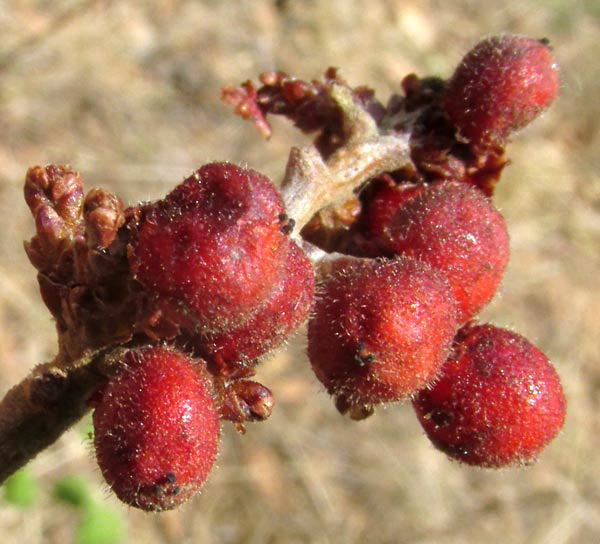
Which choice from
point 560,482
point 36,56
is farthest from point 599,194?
point 36,56

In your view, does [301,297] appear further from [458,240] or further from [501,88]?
[501,88]

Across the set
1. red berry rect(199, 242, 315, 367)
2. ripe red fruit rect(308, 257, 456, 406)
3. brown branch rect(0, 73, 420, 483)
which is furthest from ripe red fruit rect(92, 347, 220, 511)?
ripe red fruit rect(308, 257, 456, 406)

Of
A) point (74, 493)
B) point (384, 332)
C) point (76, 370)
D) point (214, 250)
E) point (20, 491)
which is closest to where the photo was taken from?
point (214, 250)

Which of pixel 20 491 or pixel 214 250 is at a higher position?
pixel 214 250

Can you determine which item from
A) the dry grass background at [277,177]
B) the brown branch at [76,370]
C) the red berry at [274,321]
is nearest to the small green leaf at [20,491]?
the dry grass background at [277,177]

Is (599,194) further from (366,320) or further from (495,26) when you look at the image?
(366,320)

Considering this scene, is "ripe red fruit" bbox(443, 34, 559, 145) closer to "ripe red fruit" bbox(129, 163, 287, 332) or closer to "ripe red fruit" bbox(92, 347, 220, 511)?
"ripe red fruit" bbox(129, 163, 287, 332)

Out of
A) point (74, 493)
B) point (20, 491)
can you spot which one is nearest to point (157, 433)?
point (20, 491)
